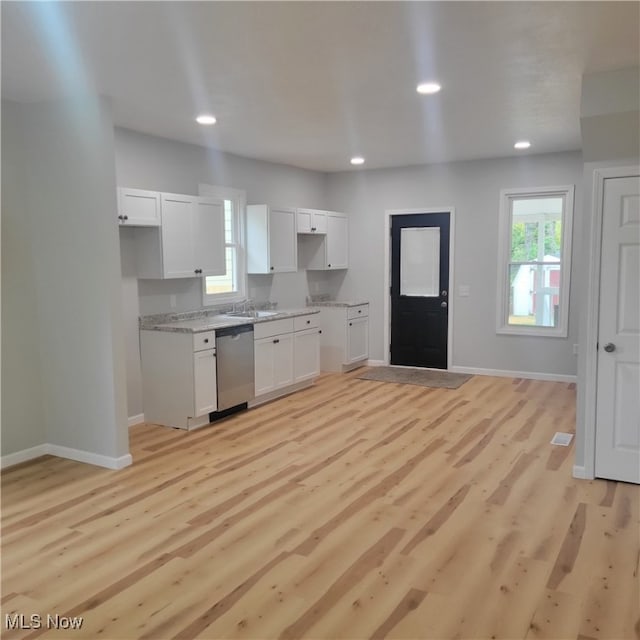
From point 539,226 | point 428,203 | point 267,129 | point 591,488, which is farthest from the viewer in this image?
point 428,203

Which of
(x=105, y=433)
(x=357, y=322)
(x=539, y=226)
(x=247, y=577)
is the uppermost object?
(x=539, y=226)

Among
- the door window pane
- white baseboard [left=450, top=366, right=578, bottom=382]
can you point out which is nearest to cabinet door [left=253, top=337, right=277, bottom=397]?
the door window pane

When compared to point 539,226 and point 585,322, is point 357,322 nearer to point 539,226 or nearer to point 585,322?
point 539,226

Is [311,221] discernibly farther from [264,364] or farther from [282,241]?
[264,364]

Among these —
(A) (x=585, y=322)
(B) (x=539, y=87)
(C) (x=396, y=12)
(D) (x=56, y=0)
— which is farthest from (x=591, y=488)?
(D) (x=56, y=0)

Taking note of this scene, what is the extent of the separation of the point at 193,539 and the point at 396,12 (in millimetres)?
2854

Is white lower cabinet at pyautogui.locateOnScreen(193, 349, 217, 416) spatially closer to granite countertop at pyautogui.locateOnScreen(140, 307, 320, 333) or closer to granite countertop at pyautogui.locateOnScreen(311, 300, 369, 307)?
granite countertop at pyautogui.locateOnScreen(140, 307, 320, 333)

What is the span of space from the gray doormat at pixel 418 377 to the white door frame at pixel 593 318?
265cm

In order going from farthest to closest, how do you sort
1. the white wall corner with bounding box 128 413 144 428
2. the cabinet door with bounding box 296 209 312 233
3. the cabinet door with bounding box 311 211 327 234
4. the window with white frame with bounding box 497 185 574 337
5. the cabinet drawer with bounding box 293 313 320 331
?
the cabinet door with bounding box 311 211 327 234
the cabinet door with bounding box 296 209 312 233
the window with white frame with bounding box 497 185 574 337
the cabinet drawer with bounding box 293 313 320 331
the white wall corner with bounding box 128 413 144 428

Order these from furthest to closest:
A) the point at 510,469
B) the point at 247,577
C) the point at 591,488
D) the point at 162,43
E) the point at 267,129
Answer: the point at 267,129, the point at 510,469, the point at 591,488, the point at 162,43, the point at 247,577

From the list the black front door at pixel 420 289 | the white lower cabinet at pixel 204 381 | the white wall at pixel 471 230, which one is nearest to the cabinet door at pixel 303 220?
the white wall at pixel 471 230

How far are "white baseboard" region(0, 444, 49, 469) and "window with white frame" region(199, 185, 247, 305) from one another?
2256mm

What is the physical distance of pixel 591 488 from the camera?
3693mm

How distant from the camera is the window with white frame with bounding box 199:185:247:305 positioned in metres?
6.12
